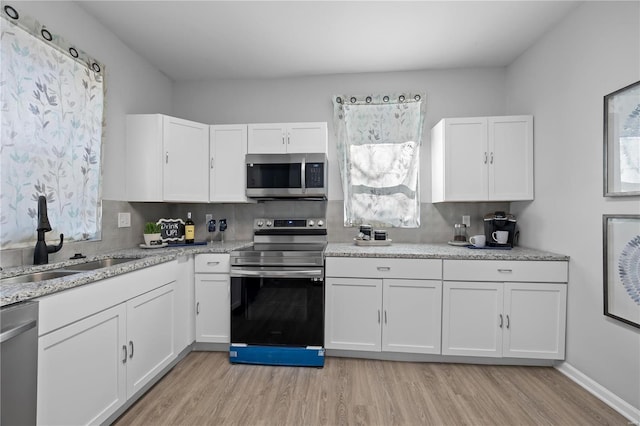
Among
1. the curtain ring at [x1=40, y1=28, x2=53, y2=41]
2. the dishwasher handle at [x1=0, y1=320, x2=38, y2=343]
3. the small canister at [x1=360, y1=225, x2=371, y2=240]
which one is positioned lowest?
the dishwasher handle at [x1=0, y1=320, x2=38, y2=343]

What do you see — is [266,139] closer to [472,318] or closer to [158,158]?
[158,158]

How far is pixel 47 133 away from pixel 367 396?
2.71 m

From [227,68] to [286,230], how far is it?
1.78 meters

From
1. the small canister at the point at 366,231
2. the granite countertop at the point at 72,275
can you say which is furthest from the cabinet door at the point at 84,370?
the small canister at the point at 366,231

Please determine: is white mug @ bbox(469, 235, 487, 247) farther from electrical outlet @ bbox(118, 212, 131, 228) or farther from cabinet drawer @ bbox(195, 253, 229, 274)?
electrical outlet @ bbox(118, 212, 131, 228)

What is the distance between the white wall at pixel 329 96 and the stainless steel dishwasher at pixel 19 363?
8.15 feet

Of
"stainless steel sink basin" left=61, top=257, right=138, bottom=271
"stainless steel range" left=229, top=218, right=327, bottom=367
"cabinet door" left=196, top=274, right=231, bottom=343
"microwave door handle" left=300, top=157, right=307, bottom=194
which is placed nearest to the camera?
"stainless steel sink basin" left=61, top=257, right=138, bottom=271

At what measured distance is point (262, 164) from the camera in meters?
2.85

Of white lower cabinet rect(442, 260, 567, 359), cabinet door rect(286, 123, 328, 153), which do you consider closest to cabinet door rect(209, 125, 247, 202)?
cabinet door rect(286, 123, 328, 153)

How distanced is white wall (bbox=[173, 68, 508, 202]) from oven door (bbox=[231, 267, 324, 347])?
3.73 feet

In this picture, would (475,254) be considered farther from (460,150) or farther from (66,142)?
(66,142)

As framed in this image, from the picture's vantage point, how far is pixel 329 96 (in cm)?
320

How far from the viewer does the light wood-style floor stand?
5.75ft

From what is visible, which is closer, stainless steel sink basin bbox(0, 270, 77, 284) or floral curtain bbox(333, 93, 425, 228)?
stainless steel sink basin bbox(0, 270, 77, 284)
